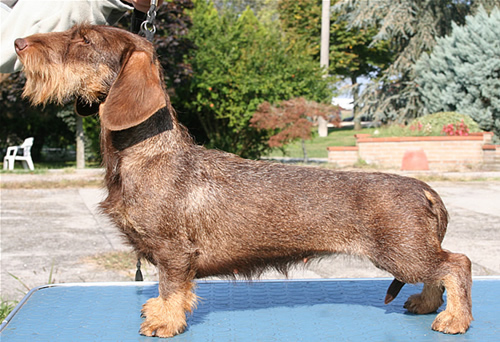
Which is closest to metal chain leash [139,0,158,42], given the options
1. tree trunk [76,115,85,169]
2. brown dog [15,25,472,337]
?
brown dog [15,25,472,337]

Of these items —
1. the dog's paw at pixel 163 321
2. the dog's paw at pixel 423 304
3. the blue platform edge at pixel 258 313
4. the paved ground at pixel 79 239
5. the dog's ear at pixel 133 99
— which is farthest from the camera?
the paved ground at pixel 79 239

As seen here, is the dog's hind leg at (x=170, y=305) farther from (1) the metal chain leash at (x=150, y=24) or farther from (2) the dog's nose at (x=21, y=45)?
(2) the dog's nose at (x=21, y=45)

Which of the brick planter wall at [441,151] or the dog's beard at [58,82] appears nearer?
the dog's beard at [58,82]

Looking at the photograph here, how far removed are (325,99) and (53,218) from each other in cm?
1259

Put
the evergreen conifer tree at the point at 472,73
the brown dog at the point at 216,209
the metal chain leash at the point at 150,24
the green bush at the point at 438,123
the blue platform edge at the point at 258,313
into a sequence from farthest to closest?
the evergreen conifer tree at the point at 472,73 → the green bush at the point at 438,123 → the metal chain leash at the point at 150,24 → the blue platform edge at the point at 258,313 → the brown dog at the point at 216,209

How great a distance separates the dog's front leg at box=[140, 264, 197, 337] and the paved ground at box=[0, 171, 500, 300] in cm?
105

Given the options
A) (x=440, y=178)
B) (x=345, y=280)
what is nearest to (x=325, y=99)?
(x=440, y=178)

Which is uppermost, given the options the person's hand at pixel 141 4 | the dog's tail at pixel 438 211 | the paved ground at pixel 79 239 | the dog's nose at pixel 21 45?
the person's hand at pixel 141 4

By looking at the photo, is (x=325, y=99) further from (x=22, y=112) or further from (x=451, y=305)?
(x=451, y=305)

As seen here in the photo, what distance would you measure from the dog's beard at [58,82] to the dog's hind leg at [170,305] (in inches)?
43.0

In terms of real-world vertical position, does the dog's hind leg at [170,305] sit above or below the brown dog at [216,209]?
below

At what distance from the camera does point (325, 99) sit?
20.0 m

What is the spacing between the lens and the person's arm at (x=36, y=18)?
358 cm

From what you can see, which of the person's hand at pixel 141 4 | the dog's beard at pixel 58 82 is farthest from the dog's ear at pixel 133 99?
the person's hand at pixel 141 4
